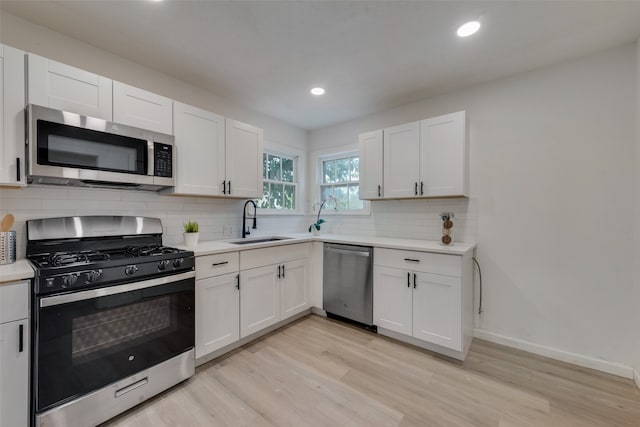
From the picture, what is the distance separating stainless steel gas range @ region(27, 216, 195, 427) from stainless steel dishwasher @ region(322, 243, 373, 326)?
1.52 metres

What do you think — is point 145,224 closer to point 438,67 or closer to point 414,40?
point 414,40

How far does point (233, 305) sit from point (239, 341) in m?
0.40

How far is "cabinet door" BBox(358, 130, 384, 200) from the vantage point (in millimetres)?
3090

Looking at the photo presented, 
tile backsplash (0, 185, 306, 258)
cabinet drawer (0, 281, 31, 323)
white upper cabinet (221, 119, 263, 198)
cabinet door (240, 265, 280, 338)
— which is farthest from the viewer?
white upper cabinet (221, 119, 263, 198)

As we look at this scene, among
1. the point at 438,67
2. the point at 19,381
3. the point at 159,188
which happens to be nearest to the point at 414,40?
the point at 438,67

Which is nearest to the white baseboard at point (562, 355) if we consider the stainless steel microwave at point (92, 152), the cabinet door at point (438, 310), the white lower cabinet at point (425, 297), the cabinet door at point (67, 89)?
the white lower cabinet at point (425, 297)

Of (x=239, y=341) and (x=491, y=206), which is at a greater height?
(x=491, y=206)

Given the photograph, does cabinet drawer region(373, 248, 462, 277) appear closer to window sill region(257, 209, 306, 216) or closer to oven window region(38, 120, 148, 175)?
window sill region(257, 209, 306, 216)

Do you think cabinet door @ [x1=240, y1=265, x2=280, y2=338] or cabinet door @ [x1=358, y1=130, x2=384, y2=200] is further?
cabinet door @ [x1=358, y1=130, x2=384, y2=200]

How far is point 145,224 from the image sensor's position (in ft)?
7.55

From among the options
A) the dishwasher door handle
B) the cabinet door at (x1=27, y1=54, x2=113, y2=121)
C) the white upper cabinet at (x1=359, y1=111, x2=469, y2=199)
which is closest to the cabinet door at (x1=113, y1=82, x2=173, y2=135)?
the cabinet door at (x1=27, y1=54, x2=113, y2=121)

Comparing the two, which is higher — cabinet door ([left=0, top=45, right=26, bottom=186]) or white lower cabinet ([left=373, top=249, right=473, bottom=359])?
cabinet door ([left=0, top=45, right=26, bottom=186])

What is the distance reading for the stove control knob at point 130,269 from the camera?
5.41 feet

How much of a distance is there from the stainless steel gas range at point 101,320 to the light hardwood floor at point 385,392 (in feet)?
0.67
